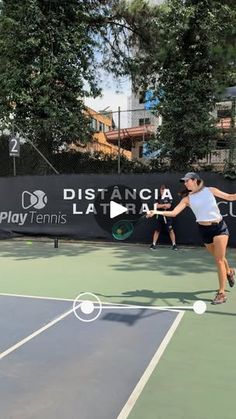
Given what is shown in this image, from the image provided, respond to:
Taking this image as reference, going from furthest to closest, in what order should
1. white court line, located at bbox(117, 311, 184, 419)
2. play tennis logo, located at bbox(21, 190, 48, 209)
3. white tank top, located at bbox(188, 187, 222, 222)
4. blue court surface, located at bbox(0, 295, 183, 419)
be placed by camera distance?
1. play tennis logo, located at bbox(21, 190, 48, 209)
2. white tank top, located at bbox(188, 187, 222, 222)
3. blue court surface, located at bbox(0, 295, 183, 419)
4. white court line, located at bbox(117, 311, 184, 419)

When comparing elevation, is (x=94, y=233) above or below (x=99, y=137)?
below

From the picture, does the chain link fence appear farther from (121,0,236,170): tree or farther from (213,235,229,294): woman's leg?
(213,235,229,294): woman's leg

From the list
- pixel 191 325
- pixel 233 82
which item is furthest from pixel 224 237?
pixel 233 82

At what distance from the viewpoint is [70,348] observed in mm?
5125

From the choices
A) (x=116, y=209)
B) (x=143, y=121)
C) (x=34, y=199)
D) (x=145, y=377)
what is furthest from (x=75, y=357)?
(x=143, y=121)

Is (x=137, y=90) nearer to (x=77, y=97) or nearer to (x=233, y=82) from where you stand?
(x=77, y=97)

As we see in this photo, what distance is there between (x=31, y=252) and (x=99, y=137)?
829 centimetres
